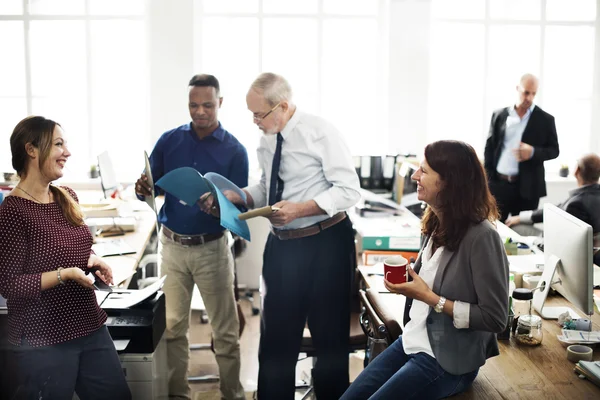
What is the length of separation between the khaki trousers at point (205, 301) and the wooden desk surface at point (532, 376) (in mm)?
1549

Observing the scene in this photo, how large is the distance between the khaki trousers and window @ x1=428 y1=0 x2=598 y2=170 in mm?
3687

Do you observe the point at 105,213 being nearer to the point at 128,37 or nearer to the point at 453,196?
the point at 128,37

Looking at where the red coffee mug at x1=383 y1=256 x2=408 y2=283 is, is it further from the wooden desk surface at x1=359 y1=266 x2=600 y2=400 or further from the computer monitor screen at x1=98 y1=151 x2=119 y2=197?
the computer monitor screen at x1=98 y1=151 x2=119 y2=197

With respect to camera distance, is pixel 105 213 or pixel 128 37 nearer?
pixel 105 213

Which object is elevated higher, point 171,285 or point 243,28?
point 243,28

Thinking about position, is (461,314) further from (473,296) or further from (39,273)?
(39,273)

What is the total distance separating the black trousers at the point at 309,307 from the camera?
3283 mm

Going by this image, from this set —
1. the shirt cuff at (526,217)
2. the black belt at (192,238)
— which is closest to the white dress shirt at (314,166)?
the black belt at (192,238)

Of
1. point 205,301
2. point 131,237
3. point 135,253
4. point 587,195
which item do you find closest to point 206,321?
point 131,237

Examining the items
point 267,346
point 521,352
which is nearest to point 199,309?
point 267,346

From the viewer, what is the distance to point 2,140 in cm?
686

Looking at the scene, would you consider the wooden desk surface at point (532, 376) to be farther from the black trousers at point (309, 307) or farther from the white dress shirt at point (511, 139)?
the white dress shirt at point (511, 139)

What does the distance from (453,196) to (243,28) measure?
4.63m

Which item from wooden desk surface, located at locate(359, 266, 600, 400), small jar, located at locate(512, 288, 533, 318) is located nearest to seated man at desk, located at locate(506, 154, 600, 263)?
small jar, located at locate(512, 288, 533, 318)
